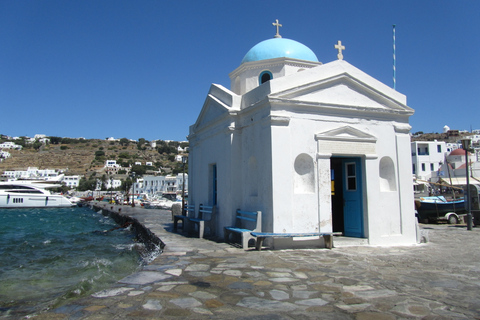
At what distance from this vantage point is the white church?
9.02m

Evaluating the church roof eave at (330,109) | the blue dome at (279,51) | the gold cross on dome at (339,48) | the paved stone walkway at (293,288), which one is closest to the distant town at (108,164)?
the blue dome at (279,51)

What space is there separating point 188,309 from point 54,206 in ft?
189

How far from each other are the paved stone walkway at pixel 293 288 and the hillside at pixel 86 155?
107 m

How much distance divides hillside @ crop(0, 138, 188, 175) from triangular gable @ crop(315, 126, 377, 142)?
105 m

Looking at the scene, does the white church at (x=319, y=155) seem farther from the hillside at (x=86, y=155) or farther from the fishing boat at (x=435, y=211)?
the hillside at (x=86, y=155)

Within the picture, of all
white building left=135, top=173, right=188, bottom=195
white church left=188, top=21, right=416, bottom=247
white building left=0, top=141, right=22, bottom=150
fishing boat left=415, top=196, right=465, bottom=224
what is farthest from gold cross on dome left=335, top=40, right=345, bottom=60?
white building left=0, top=141, right=22, bottom=150

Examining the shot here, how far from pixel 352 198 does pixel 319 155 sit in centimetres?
194

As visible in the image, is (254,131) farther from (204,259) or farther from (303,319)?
(303,319)

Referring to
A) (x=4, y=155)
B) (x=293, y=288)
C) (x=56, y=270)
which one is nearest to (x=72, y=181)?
(x=4, y=155)

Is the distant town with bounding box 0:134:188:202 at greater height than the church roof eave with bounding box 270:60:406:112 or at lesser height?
greater

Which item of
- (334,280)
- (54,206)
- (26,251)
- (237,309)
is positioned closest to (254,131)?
(334,280)

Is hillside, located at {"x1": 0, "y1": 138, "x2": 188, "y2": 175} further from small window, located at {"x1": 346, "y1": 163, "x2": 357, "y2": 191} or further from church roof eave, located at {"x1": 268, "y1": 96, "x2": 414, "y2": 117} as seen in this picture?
church roof eave, located at {"x1": 268, "y1": 96, "x2": 414, "y2": 117}

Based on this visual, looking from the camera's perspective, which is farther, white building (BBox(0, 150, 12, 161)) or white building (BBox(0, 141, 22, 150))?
white building (BBox(0, 141, 22, 150))

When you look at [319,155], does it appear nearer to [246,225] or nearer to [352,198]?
[352,198]
